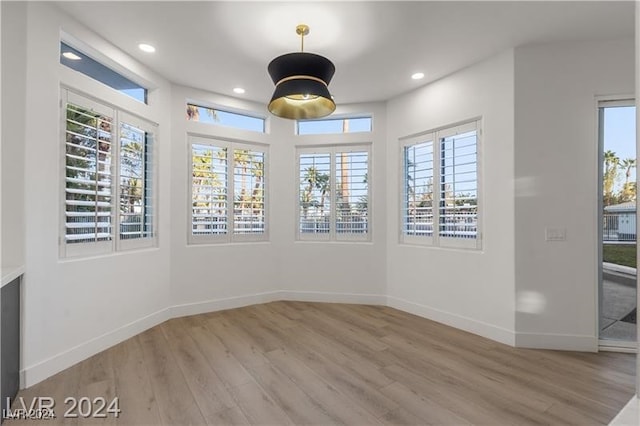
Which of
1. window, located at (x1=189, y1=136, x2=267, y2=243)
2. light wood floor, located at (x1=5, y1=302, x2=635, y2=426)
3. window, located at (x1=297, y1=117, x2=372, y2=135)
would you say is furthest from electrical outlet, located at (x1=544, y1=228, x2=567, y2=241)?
window, located at (x1=189, y1=136, x2=267, y2=243)

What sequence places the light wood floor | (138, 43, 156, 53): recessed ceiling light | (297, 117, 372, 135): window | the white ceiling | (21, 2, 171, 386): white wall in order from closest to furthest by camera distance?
the light wood floor < (21, 2, 171, 386): white wall < the white ceiling < (138, 43, 156, 53): recessed ceiling light < (297, 117, 372, 135): window

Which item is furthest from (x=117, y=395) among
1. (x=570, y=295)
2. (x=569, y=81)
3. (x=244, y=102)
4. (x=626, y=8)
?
(x=626, y=8)

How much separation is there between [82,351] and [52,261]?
0.89m

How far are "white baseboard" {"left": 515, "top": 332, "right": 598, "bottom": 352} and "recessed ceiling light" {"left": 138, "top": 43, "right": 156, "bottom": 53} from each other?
4748 millimetres

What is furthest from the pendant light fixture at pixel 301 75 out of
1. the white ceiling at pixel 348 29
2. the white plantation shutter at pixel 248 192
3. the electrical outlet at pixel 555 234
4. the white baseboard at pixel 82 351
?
the white baseboard at pixel 82 351

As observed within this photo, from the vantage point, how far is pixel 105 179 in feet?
10.3

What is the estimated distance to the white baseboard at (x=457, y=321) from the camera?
328 centimetres

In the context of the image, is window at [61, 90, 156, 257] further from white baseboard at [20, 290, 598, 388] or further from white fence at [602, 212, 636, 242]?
white fence at [602, 212, 636, 242]

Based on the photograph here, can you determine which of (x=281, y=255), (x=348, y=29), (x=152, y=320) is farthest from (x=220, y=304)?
(x=348, y=29)

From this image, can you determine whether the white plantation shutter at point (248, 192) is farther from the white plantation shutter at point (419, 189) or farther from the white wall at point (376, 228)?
the white plantation shutter at point (419, 189)

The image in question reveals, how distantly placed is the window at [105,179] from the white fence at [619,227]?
16.3 ft

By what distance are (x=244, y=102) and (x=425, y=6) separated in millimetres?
2878

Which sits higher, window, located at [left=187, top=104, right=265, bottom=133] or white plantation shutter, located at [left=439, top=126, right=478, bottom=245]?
window, located at [left=187, top=104, right=265, bottom=133]

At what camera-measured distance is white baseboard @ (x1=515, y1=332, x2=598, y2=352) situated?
120 inches
